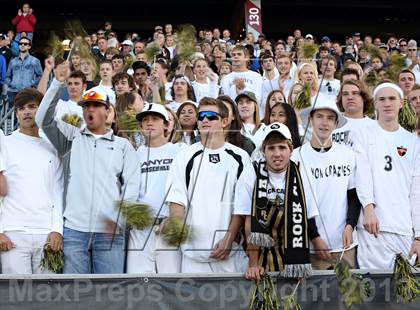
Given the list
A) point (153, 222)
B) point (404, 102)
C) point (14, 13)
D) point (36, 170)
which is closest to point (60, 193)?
point (36, 170)

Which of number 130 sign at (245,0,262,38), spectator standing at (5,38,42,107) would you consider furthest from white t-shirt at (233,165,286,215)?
number 130 sign at (245,0,262,38)

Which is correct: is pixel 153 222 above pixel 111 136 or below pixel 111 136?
below

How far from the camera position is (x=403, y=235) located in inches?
247

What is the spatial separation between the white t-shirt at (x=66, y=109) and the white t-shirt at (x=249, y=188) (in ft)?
5.15

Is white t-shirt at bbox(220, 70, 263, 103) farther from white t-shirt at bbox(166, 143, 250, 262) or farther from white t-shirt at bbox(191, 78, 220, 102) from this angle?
white t-shirt at bbox(166, 143, 250, 262)

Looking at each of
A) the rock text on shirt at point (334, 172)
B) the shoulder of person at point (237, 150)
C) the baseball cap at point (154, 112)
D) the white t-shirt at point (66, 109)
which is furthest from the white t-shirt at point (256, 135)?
the white t-shirt at point (66, 109)

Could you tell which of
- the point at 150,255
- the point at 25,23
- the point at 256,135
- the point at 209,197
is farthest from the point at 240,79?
the point at 25,23

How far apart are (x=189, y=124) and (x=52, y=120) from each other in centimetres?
165

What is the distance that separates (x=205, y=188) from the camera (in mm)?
6277

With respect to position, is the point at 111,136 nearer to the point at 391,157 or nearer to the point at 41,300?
the point at 41,300

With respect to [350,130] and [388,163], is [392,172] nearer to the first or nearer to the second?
[388,163]

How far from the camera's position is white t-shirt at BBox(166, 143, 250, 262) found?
6086 mm

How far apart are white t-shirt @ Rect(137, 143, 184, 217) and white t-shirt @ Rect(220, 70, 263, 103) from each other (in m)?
5.20

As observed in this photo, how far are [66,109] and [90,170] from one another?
0.83m
